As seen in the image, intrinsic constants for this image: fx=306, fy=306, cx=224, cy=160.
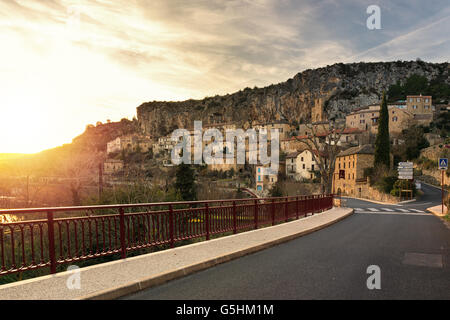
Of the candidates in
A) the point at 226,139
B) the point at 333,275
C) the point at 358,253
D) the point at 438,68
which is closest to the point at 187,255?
the point at 333,275

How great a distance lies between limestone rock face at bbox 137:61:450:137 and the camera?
125062 millimetres

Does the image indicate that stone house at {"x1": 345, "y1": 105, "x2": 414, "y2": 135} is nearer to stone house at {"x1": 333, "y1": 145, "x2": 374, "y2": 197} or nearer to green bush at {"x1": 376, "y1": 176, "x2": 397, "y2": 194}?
stone house at {"x1": 333, "y1": 145, "x2": 374, "y2": 197}

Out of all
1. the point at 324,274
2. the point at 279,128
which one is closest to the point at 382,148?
the point at 324,274

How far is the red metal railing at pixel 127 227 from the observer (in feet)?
19.6

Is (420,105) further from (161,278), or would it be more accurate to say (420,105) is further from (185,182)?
(161,278)

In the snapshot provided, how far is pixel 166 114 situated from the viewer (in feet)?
606

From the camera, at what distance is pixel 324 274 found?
5.87 meters

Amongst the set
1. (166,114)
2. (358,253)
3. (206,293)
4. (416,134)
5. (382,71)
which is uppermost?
(382,71)

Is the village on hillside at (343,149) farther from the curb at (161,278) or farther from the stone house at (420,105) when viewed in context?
the curb at (161,278)
